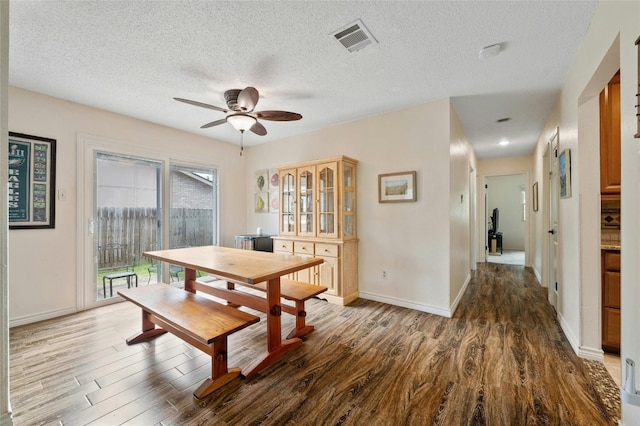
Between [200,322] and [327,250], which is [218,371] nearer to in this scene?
[200,322]

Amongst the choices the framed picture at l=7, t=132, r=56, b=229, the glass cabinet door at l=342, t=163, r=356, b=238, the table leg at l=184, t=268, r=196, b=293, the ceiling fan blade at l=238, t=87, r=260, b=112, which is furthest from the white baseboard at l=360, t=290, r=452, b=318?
the framed picture at l=7, t=132, r=56, b=229

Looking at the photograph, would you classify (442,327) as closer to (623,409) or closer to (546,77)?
(623,409)

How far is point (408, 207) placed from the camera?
3281mm

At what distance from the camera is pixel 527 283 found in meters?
4.31

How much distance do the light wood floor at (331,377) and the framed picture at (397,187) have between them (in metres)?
1.43

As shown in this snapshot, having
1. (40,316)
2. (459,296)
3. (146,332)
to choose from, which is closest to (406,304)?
(459,296)

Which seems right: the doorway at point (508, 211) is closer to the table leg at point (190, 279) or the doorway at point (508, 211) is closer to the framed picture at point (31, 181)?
the table leg at point (190, 279)

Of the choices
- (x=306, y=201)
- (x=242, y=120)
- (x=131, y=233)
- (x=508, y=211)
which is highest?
(x=242, y=120)

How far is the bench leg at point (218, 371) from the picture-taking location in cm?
174

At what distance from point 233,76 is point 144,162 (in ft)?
7.63

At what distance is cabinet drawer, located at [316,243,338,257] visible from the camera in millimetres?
3426

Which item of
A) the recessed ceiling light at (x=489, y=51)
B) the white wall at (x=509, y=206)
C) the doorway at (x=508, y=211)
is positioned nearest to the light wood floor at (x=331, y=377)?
the recessed ceiling light at (x=489, y=51)

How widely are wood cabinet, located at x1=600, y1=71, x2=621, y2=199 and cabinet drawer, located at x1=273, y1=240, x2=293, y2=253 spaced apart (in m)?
3.37

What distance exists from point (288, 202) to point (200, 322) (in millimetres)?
2390
